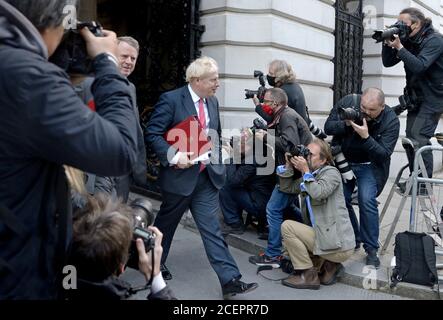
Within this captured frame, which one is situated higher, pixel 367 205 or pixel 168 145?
pixel 168 145

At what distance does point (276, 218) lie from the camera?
500cm

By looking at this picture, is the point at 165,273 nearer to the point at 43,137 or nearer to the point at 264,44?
the point at 43,137

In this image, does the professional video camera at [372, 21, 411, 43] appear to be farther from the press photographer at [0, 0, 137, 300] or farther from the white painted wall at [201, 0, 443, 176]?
the press photographer at [0, 0, 137, 300]

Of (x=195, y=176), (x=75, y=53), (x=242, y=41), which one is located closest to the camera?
(x=75, y=53)

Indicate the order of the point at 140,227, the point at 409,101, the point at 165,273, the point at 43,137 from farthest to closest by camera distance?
the point at 409,101, the point at 165,273, the point at 140,227, the point at 43,137

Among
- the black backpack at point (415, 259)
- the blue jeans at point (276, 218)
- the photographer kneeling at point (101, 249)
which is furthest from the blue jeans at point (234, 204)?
the photographer kneeling at point (101, 249)

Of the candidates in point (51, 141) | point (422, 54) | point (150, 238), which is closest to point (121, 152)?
point (51, 141)

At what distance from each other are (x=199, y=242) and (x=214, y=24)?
3.25 metres

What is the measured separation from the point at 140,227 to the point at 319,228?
281 centimetres

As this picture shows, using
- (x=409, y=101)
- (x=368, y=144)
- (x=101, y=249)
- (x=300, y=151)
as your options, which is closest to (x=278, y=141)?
(x=300, y=151)

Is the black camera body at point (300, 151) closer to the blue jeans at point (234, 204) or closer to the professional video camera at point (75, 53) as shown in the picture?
the blue jeans at point (234, 204)

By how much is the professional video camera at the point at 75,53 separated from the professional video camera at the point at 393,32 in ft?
13.3

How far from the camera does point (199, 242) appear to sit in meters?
5.81

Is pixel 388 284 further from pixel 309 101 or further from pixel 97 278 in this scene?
pixel 309 101
